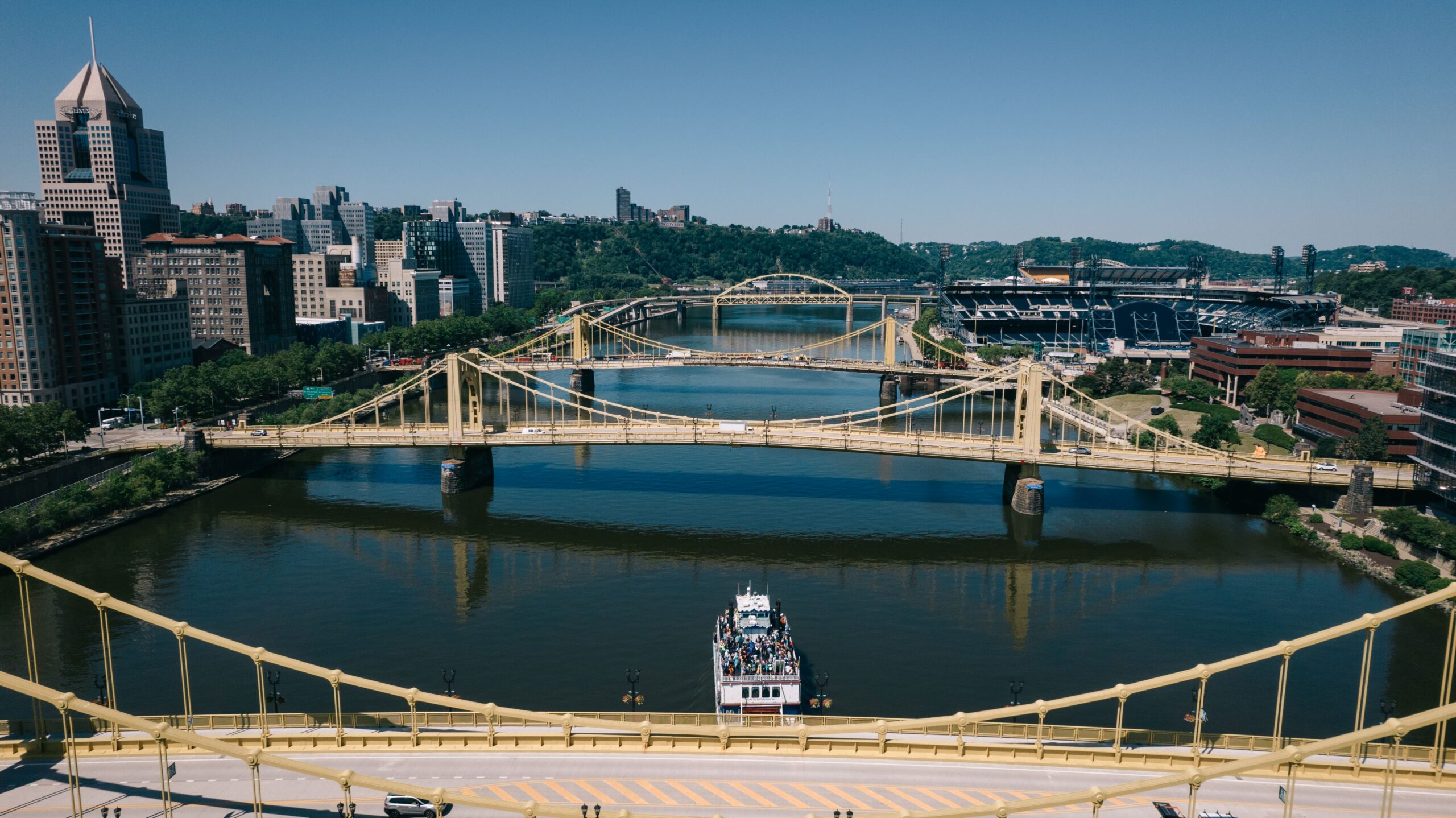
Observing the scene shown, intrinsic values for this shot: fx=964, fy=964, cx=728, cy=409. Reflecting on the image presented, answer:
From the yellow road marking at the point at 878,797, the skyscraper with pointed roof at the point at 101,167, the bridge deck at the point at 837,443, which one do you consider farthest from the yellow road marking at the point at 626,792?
the skyscraper with pointed roof at the point at 101,167

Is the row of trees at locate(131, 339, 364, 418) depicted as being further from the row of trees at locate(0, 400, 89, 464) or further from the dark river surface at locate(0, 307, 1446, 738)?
the dark river surface at locate(0, 307, 1446, 738)

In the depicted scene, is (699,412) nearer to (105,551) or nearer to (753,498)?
(753,498)

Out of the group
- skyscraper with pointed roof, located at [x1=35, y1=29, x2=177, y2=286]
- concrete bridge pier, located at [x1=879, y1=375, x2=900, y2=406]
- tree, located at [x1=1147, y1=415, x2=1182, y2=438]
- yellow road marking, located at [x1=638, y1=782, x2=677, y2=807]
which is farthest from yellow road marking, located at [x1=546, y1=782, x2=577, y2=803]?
skyscraper with pointed roof, located at [x1=35, y1=29, x2=177, y2=286]

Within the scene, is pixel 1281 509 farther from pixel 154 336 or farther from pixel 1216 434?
pixel 154 336

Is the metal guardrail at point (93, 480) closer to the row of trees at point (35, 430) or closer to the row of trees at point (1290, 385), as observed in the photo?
the row of trees at point (35, 430)

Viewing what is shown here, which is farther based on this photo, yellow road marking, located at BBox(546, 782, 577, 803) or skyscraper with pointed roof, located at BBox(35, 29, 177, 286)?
skyscraper with pointed roof, located at BBox(35, 29, 177, 286)

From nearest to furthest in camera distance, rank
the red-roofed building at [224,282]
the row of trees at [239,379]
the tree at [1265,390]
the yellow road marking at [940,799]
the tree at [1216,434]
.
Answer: the yellow road marking at [940,799] < the tree at [1216,434] < the row of trees at [239,379] < the tree at [1265,390] < the red-roofed building at [224,282]
